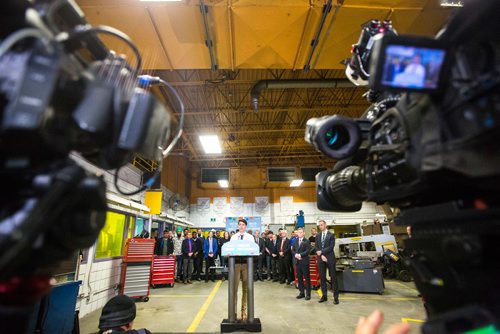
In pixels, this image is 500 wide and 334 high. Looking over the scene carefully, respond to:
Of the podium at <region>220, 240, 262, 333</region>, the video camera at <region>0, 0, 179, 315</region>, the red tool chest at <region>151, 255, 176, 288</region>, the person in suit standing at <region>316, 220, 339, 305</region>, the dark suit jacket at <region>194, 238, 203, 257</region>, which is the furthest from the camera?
the dark suit jacket at <region>194, 238, 203, 257</region>

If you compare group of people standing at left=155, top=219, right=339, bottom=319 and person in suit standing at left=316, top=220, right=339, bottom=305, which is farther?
group of people standing at left=155, top=219, right=339, bottom=319

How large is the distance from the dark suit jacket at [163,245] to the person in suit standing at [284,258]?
11.6ft

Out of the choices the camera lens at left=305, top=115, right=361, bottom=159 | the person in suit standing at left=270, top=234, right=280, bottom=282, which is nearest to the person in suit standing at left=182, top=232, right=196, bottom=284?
the person in suit standing at left=270, top=234, right=280, bottom=282

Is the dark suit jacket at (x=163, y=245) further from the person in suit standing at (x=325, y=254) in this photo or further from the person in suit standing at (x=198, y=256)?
the person in suit standing at (x=325, y=254)

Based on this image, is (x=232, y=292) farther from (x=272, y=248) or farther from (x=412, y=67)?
(x=272, y=248)

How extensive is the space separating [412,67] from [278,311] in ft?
16.5

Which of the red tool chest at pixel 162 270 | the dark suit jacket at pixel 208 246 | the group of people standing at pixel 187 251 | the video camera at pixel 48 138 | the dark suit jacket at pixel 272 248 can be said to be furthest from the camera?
the dark suit jacket at pixel 208 246

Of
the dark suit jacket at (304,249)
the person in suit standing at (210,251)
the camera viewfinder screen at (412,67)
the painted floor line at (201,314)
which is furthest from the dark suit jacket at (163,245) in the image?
the camera viewfinder screen at (412,67)

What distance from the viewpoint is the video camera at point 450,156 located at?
622 millimetres

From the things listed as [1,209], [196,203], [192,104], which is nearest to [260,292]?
[192,104]

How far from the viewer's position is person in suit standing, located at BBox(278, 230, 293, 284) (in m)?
7.79

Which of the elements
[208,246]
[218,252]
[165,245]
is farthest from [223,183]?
[165,245]

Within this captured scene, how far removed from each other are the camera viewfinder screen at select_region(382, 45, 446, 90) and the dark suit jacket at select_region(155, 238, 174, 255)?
8.18 m

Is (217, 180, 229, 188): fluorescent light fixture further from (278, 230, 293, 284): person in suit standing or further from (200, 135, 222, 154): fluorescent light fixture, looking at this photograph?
(278, 230, 293, 284): person in suit standing
